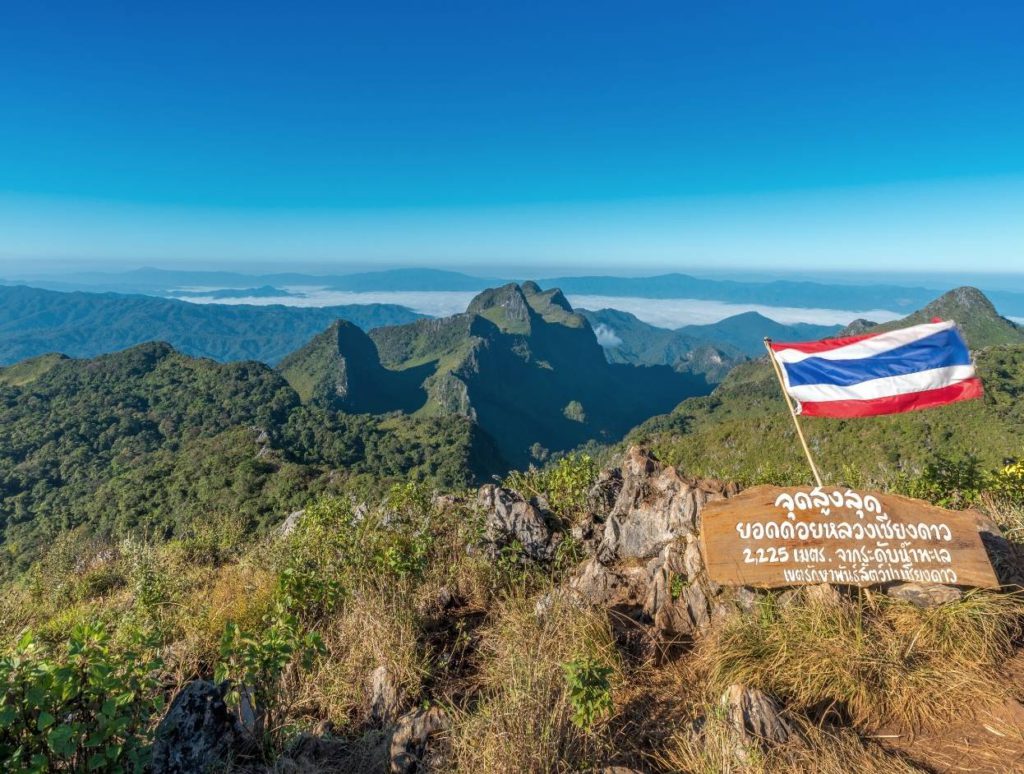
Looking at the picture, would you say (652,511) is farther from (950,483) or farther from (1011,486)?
(1011,486)

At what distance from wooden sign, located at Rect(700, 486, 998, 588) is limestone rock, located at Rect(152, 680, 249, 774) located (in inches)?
173

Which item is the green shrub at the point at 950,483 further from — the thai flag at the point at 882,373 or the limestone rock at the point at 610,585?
the limestone rock at the point at 610,585

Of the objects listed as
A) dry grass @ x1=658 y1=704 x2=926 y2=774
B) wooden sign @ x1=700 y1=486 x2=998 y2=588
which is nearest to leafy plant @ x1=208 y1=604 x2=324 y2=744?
dry grass @ x1=658 y1=704 x2=926 y2=774

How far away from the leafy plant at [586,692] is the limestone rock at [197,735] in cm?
240

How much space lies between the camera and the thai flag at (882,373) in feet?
20.9

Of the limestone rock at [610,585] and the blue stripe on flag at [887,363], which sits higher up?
the blue stripe on flag at [887,363]

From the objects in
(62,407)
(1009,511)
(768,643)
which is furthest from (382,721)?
(62,407)

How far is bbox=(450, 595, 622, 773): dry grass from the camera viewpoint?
341 centimetres

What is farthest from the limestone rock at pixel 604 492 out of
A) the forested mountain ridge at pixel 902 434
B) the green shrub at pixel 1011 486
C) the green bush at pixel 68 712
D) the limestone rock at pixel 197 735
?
the forested mountain ridge at pixel 902 434

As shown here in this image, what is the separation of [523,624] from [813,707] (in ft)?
8.48

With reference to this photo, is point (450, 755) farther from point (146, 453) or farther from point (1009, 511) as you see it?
point (146, 453)

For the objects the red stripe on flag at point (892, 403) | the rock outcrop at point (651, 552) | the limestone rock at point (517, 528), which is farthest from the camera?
the limestone rock at point (517, 528)

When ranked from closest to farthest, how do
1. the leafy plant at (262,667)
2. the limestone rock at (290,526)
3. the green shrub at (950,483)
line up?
the leafy plant at (262,667), the green shrub at (950,483), the limestone rock at (290,526)

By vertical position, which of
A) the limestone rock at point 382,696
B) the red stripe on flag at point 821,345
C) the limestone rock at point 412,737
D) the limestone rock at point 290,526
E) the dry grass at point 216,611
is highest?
the red stripe on flag at point 821,345
